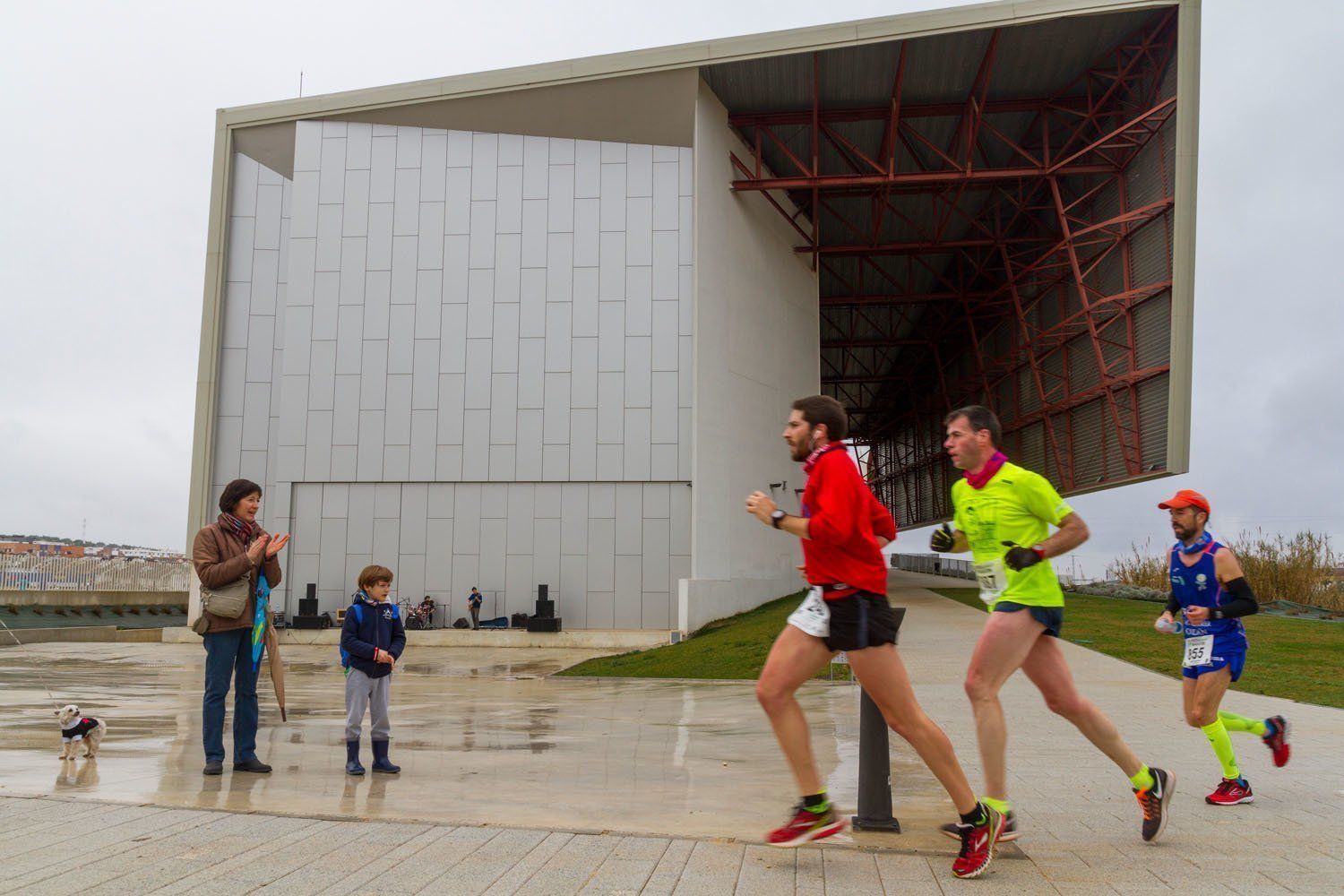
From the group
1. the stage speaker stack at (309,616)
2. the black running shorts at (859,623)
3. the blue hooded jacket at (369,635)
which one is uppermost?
the black running shorts at (859,623)

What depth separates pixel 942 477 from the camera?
52.5m

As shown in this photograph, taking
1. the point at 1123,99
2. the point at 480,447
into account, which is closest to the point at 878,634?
the point at 480,447

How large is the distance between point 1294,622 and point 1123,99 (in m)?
14.4

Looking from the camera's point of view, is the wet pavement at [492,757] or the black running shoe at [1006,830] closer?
the black running shoe at [1006,830]

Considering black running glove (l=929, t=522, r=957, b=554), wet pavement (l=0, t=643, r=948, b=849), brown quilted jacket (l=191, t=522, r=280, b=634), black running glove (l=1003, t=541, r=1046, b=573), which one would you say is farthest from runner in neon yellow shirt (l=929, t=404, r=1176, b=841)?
brown quilted jacket (l=191, t=522, r=280, b=634)

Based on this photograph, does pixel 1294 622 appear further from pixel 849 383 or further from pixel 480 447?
pixel 849 383

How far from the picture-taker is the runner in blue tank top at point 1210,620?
5.50 meters

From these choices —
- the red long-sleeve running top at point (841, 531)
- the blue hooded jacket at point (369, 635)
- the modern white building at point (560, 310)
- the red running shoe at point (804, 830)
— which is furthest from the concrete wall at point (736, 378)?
the red long-sleeve running top at point (841, 531)

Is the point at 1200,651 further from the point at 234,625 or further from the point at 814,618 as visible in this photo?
the point at 234,625

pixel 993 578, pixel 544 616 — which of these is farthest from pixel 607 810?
pixel 544 616

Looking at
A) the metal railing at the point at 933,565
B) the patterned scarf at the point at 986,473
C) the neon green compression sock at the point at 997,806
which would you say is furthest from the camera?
the metal railing at the point at 933,565

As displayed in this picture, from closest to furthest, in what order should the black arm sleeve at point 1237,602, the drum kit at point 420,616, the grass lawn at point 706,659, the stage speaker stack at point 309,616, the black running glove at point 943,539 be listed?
the black running glove at point 943,539, the black arm sleeve at point 1237,602, the grass lawn at point 706,659, the drum kit at point 420,616, the stage speaker stack at point 309,616

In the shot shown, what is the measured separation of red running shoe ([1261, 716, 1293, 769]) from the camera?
586cm

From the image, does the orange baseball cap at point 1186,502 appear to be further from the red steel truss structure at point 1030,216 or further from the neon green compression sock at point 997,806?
the red steel truss structure at point 1030,216
